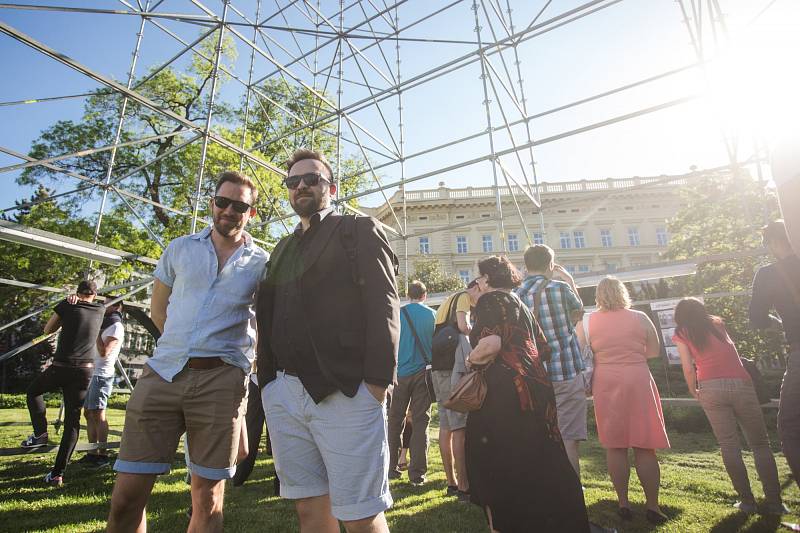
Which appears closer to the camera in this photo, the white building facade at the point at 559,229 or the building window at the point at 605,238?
the white building facade at the point at 559,229

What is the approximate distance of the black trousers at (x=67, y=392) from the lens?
12.6 ft

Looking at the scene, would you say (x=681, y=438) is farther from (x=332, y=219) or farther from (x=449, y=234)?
(x=449, y=234)

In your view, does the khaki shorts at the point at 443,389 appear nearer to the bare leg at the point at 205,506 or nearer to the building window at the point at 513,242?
the bare leg at the point at 205,506

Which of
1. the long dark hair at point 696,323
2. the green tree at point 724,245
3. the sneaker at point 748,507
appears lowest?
the sneaker at point 748,507

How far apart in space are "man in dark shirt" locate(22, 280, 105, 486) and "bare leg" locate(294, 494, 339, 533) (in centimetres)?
361

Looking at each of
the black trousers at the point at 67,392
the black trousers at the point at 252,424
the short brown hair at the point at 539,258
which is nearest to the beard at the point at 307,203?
the short brown hair at the point at 539,258

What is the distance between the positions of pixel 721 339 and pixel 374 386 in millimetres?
3381

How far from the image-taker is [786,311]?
2.81m

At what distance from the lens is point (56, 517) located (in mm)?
2939

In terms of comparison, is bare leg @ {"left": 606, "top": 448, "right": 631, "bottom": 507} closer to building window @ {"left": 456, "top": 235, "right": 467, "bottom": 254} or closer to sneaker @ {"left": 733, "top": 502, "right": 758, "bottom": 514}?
sneaker @ {"left": 733, "top": 502, "right": 758, "bottom": 514}

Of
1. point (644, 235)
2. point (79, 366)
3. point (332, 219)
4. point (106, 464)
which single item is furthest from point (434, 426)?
point (644, 235)

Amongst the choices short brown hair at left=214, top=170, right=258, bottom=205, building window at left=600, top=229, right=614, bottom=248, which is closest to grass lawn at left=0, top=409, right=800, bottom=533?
short brown hair at left=214, top=170, right=258, bottom=205

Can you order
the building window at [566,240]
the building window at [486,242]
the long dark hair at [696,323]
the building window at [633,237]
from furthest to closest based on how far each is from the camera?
1. the building window at [566,240]
2. the building window at [486,242]
3. the building window at [633,237]
4. the long dark hair at [696,323]

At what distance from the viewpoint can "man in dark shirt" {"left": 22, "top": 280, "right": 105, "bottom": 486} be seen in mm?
3932
